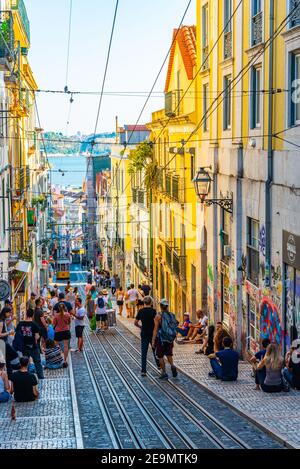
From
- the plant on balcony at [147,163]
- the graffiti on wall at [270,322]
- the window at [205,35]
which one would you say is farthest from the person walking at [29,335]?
the plant on balcony at [147,163]

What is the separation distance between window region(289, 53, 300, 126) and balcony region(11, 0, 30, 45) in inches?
858

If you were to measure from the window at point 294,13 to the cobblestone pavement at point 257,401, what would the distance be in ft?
21.1

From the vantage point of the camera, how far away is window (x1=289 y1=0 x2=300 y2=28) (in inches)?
606

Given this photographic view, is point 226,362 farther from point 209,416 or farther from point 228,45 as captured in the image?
point 228,45

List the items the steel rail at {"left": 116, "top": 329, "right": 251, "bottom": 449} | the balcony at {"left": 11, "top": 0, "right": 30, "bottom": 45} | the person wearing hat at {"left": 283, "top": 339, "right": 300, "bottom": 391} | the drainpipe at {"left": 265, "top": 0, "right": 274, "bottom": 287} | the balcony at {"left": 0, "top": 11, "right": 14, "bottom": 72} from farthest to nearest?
the balcony at {"left": 11, "top": 0, "right": 30, "bottom": 45}
the balcony at {"left": 0, "top": 11, "right": 14, "bottom": 72}
the drainpipe at {"left": 265, "top": 0, "right": 274, "bottom": 287}
the person wearing hat at {"left": 283, "top": 339, "right": 300, "bottom": 391}
the steel rail at {"left": 116, "top": 329, "right": 251, "bottom": 449}

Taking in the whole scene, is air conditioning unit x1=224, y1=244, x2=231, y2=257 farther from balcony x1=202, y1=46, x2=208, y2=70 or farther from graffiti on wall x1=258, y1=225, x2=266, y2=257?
balcony x1=202, y1=46, x2=208, y2=70

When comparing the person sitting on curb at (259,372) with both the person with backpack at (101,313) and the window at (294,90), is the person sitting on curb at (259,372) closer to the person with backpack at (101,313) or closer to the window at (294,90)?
the window at (294,90)

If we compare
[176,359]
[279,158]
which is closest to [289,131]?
[279,158]

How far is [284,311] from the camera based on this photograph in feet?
53.4

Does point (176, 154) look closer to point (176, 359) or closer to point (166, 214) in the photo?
point (166, 214)

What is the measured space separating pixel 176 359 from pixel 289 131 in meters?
6.22

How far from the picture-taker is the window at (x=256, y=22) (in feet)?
60.8

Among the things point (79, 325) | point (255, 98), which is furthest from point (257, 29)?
point (79, 325)

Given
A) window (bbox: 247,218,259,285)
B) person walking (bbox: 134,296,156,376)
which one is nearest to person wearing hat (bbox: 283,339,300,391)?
person walking (bbox: 134,296,156,376)
